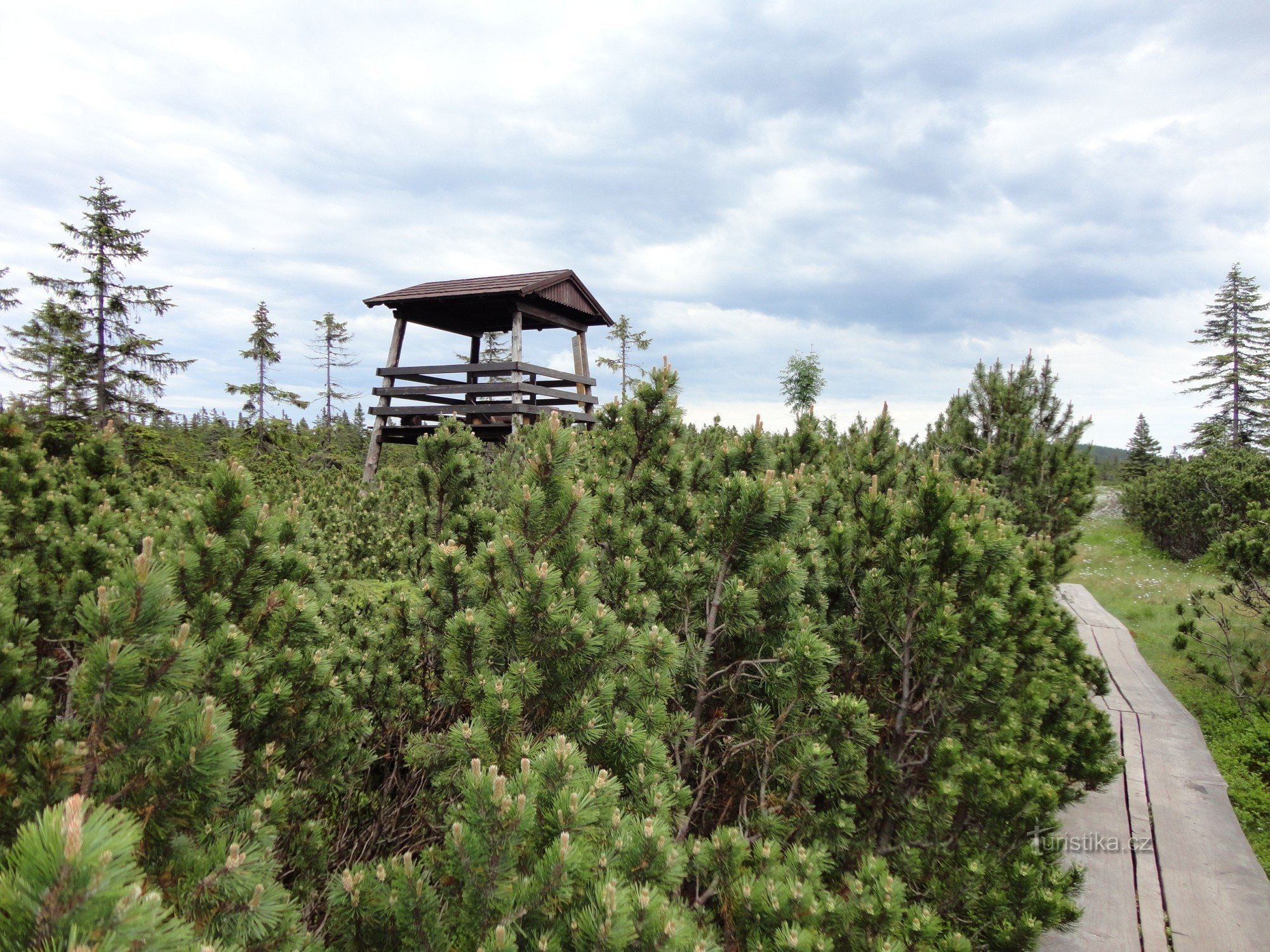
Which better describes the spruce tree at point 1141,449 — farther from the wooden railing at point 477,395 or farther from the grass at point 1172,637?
the wooden railing at point 477,395

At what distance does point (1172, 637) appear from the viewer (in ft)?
42.0

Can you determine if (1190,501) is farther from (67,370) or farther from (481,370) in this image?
(67,370)

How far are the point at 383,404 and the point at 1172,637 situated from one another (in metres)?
17.7

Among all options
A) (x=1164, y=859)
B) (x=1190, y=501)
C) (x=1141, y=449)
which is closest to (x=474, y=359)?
(x=1164, y=859)

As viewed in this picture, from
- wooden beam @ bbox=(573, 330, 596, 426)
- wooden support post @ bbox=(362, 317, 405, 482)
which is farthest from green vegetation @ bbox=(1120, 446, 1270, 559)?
wooden support post @ bbox=(362, 317, 405, 482)

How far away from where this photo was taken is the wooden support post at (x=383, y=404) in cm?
1475

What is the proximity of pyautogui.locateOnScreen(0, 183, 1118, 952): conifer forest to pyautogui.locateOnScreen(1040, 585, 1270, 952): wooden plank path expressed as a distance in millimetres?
661

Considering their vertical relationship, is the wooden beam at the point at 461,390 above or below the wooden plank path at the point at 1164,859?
above

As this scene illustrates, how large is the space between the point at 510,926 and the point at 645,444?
3.32 metres

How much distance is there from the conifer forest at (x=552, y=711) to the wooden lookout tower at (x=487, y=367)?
7818 mm

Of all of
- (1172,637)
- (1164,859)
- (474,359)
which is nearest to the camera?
(1164,859)

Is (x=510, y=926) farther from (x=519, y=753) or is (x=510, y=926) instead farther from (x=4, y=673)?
(x=4, y=673)

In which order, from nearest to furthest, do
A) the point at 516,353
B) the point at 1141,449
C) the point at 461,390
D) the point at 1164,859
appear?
the point at 1164,859, the point at 516,353, the point at 461,390, the point at 1141,449

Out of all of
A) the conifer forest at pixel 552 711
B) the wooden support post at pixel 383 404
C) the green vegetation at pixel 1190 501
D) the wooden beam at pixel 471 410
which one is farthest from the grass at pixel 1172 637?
the wooden support post at pixel 383 404
